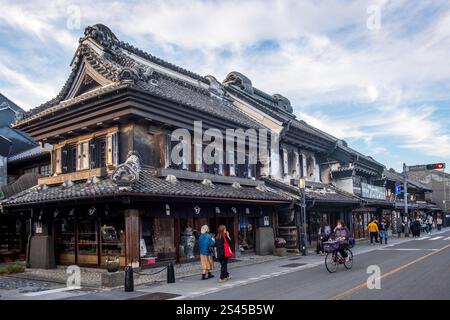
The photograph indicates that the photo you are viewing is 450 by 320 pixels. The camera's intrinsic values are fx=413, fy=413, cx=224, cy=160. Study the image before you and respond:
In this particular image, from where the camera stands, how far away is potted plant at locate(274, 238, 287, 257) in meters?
22.9

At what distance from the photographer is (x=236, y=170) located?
926 inches

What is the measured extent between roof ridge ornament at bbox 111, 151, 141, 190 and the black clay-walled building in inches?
1.4

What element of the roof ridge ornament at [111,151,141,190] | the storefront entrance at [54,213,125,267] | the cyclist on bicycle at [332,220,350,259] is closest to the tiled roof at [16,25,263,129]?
the roof ridge ornament at [111,151,141,190]

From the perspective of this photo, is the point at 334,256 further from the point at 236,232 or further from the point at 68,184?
the point at 68,184

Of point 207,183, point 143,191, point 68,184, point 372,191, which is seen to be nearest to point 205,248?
point 143,191

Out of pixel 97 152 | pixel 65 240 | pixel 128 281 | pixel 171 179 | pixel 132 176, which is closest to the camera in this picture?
pixel 128 281

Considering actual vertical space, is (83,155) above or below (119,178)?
above

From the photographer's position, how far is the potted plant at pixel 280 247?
22917mm

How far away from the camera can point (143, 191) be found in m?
14.5

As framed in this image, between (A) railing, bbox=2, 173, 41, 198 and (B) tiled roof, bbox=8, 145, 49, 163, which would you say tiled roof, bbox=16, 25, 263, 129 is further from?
(A) railing, bbox=2, 173, 41, 198

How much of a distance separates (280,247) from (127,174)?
11952 millimetres

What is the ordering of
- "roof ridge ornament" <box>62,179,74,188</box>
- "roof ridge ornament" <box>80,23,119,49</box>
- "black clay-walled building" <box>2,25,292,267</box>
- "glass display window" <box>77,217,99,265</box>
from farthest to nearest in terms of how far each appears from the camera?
1. "roof ridge ornament" <box>80,23,119,49</box>
2. "roof ridge ornament" <box>62,179,74,188</box>
3. "glass display window" <box>77,217,99,265</box>
4. "black clay-walled building" <box>2,25,292,267</box>

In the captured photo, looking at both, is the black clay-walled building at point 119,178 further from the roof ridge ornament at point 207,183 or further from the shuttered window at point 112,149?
the roof ridge ornament at point 207,183

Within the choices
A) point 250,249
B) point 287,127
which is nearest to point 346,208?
point 287,127
